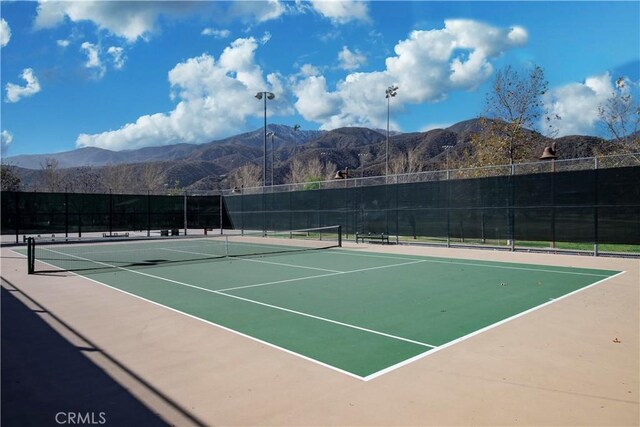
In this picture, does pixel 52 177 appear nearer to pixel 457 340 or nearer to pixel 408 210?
pixel 408 210

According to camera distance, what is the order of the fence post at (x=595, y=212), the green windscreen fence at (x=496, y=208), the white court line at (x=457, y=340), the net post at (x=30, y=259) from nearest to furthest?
the white court line at (x=457, y=340), the net post at (x=30, y=259), the green windscreen fence at (x=496, y=208), the fence post at (x=595, y=212)

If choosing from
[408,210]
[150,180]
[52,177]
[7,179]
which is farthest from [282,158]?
[408,210]

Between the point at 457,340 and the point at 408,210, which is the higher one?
the point at 408,210

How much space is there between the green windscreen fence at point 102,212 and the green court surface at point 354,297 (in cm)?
1476

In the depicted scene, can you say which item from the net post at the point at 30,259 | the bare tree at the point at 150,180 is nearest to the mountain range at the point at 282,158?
the bare tree at the point at 150,180

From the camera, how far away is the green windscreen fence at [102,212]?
25.6m

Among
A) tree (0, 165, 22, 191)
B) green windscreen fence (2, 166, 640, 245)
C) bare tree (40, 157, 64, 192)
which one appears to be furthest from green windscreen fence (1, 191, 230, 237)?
bare tree (40, 157, 64, 192)

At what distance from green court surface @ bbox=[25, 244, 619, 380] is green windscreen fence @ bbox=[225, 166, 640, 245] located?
3927mm

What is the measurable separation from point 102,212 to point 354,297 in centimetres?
2425

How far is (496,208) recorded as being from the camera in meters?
18.2

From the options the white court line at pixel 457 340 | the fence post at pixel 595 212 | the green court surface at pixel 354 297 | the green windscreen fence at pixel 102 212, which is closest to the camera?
the white court line at pixel 457 340

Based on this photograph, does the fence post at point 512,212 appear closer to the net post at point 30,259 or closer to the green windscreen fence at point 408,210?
the green windscreen fence at point 408,210

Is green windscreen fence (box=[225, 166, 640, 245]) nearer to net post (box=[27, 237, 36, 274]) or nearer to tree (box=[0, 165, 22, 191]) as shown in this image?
net post (box=[27, 237, 36, 274])

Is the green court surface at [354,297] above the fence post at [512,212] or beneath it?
beneath
